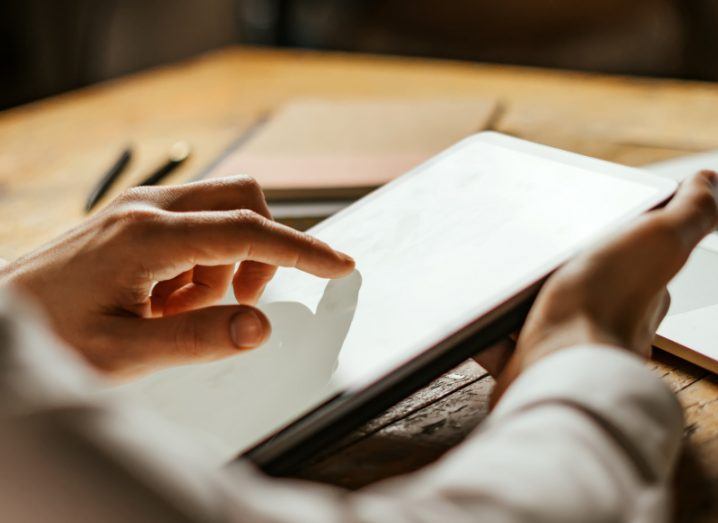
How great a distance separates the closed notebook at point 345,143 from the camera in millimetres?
787

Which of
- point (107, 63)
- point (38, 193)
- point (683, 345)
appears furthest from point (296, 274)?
point (107, 63)

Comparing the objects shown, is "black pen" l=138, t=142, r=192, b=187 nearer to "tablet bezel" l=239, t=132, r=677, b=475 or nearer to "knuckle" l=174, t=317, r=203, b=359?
"knuckle" l=174, t=317, r=203, b=359

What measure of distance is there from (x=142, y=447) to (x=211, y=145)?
2.94ft

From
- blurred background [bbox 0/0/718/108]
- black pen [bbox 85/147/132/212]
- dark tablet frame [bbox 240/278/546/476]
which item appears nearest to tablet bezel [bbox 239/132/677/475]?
dark tablet frame [bbox 240/278/546/476]

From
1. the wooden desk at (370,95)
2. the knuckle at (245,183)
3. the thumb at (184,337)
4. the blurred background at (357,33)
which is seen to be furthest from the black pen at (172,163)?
the blurred background at (357,33)

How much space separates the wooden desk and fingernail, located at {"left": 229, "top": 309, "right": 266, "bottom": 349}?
87mm

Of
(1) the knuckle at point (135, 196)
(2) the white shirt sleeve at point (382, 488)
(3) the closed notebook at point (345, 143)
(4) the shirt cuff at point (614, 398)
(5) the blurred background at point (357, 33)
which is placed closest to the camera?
(2) the white shirt sleeve at point (382, 488)

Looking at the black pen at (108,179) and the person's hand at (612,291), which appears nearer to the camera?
the person's hand at (612,291)

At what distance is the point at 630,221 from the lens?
18.9 inches

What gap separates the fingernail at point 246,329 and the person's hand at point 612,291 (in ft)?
0.51

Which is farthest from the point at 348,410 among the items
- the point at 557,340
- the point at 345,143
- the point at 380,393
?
the point at 345,143

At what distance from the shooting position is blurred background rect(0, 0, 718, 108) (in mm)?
1819

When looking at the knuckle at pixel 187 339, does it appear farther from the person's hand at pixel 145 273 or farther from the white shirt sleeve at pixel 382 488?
the white shirt sleeve at pixel 382 488

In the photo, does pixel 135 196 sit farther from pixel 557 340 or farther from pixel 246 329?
pixel 557 340
